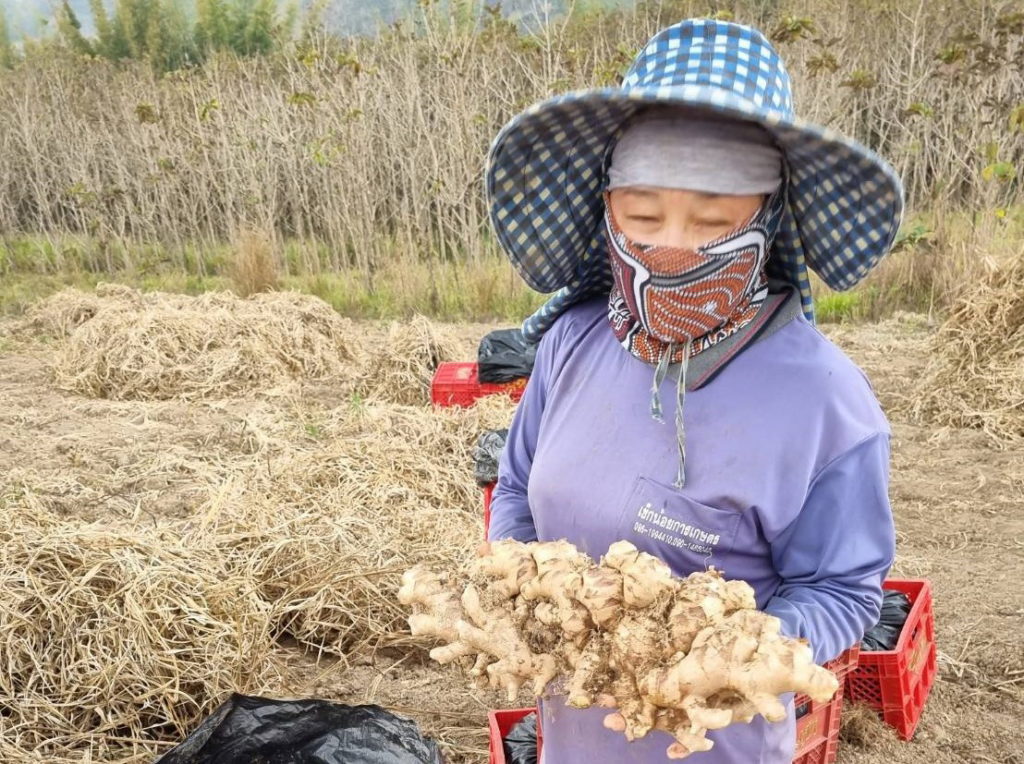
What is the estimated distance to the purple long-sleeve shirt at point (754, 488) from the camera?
1.12 m

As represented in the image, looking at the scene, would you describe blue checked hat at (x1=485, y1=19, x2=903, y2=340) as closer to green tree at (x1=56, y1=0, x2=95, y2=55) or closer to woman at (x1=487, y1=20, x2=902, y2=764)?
woman at (x1=487, y1=20, x2=902, y2=764)

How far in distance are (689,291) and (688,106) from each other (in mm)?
239

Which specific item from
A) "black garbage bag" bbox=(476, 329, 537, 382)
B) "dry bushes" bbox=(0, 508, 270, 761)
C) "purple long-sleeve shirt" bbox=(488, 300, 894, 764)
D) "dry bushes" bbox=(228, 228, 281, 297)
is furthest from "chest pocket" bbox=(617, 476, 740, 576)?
"dry bushes" bbox=(228, 228, 281, 297)

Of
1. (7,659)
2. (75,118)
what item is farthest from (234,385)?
(75,118)

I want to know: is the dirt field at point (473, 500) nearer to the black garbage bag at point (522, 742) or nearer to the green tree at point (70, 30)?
the black garbage bag at point (522, 742)

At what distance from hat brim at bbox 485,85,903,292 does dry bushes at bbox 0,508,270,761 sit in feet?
5.35

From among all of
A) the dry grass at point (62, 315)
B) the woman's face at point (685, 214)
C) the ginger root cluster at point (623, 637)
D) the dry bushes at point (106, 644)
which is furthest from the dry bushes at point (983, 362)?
the dry grass at point (62, 315)

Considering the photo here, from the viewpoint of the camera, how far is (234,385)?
6094 mm

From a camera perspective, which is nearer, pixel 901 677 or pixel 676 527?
pixel 676 527

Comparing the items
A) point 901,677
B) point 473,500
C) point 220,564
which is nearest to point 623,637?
point 901,677

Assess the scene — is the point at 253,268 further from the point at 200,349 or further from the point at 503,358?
the point at 503,358

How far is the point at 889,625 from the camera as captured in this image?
8.23 ft

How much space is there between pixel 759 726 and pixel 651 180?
75cm

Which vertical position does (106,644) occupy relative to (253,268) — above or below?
above
